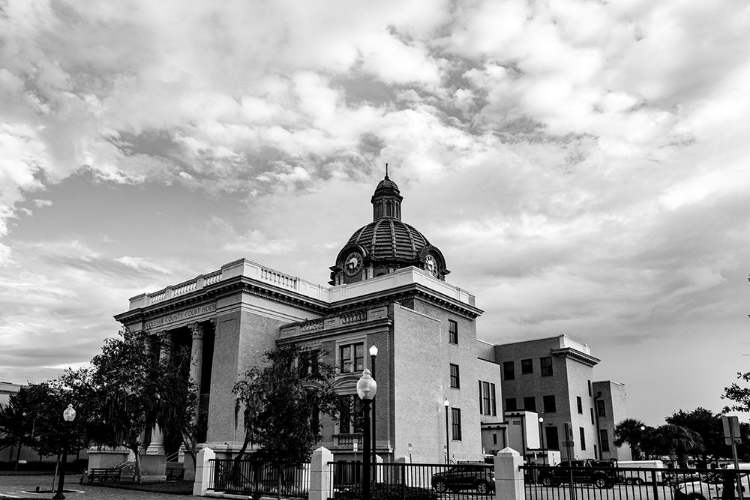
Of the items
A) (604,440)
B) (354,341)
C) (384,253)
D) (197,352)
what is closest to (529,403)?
(604,440)

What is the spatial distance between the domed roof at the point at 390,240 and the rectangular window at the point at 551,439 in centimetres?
2069

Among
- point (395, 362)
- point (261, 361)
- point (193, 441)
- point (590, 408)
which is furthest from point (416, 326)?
point (590, 408)

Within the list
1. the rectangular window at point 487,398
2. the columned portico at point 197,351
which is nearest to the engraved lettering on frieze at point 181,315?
the columned portico at point 197,351

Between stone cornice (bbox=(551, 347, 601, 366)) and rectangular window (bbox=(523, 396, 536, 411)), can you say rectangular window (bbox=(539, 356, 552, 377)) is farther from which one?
rectangular window (bbox=(523, 396, 536, 411))

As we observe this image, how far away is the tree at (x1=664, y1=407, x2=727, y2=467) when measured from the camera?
89.4 m

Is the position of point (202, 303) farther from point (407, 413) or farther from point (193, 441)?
point (407, 413)

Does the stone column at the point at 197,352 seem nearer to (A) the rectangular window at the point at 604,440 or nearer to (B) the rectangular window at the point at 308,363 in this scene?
(B) the rectangular window at the point at 308,363

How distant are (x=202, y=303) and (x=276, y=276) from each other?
20.1 feet

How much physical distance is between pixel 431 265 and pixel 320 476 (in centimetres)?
3842

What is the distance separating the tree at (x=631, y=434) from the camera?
62.3 m

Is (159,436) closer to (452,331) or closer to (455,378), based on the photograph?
(455,378)

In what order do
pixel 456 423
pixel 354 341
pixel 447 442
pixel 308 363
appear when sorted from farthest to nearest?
pixel 456 423
pixel 354 341
pixel 447 442
pixel 308 363

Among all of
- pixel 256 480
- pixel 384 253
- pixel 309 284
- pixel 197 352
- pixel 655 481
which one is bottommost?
pixel 256 480

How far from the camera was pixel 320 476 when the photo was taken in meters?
23.8
